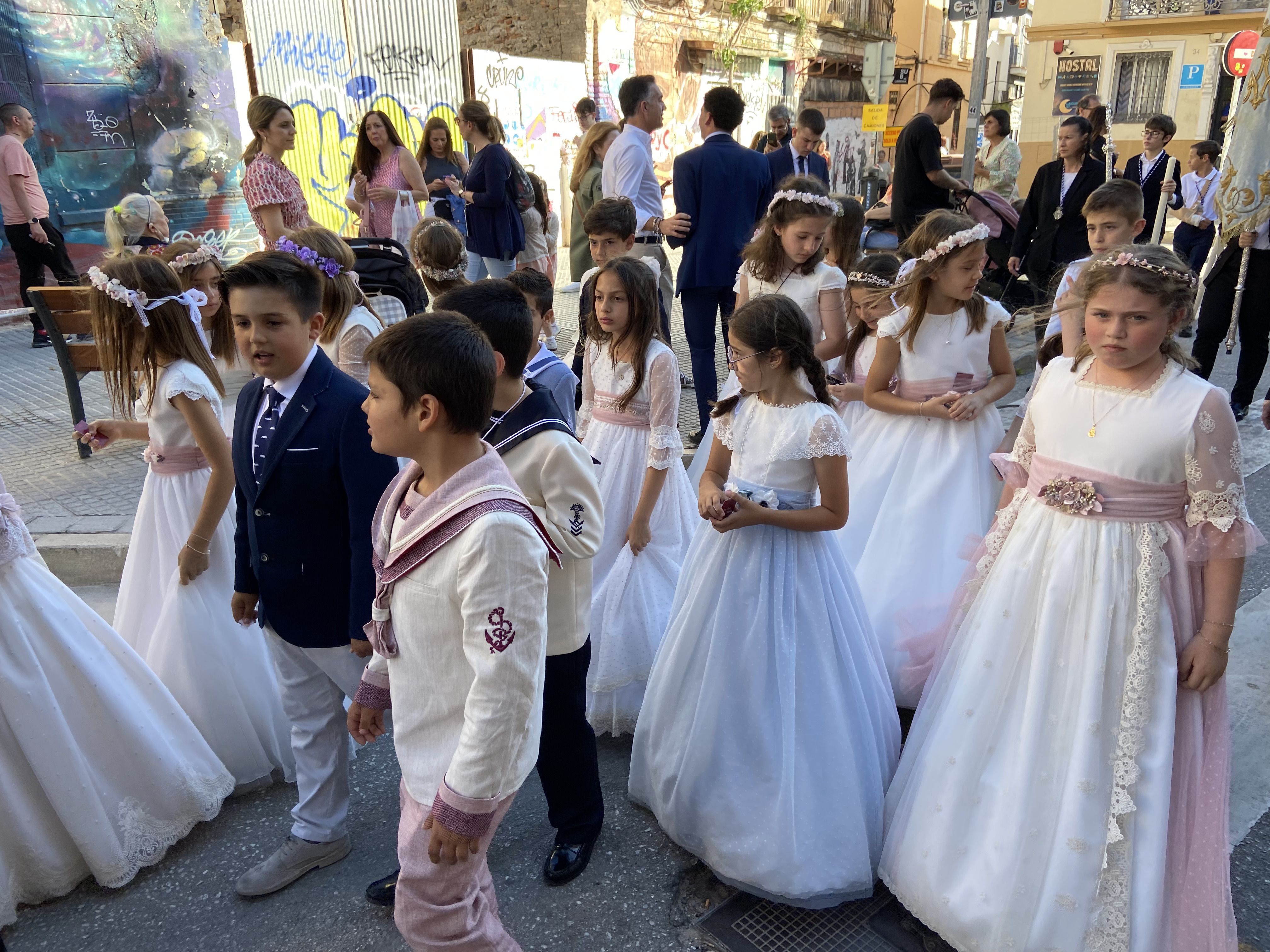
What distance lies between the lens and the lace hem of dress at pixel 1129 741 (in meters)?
2.11

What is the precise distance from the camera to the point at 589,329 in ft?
12.0

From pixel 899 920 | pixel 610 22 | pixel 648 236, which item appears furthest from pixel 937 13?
pixel 899 920

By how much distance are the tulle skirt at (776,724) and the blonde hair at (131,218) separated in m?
6.84

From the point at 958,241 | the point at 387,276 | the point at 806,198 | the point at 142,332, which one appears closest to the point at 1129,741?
the point at 958,241

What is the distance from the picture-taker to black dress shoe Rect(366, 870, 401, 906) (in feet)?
8.28

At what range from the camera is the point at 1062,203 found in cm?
679

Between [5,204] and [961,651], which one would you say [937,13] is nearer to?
[5,204]

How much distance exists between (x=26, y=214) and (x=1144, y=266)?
31.2 feet

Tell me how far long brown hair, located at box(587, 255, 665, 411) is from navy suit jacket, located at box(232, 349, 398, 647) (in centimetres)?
123

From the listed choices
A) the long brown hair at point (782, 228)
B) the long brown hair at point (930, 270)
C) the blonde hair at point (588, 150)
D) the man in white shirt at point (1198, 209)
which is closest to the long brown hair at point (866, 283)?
the long brown hair at point (782, 228)

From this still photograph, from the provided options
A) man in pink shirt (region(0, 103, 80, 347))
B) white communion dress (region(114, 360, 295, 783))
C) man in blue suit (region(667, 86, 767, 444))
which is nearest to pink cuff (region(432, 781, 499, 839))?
white communion dress (region(114, 360, 295, 783))

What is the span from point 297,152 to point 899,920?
40.4 feet

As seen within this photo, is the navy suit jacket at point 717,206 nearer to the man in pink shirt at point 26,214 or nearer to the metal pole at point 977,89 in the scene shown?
the metal pole at point 977,89

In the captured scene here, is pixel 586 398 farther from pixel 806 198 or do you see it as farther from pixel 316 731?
pixel 316 731
